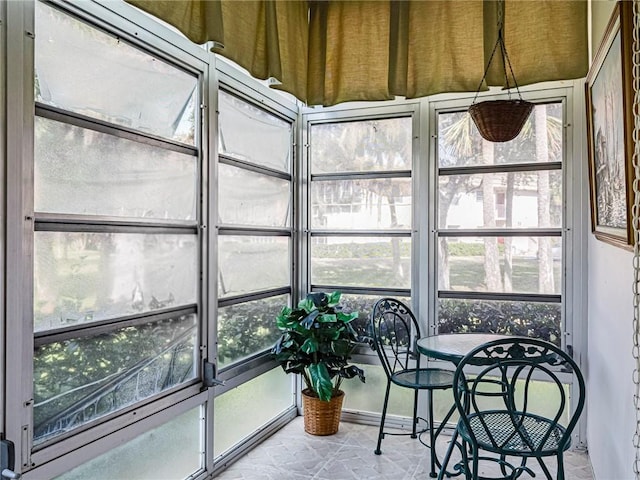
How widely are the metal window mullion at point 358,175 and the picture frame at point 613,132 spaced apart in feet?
4.20

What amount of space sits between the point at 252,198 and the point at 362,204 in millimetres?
905

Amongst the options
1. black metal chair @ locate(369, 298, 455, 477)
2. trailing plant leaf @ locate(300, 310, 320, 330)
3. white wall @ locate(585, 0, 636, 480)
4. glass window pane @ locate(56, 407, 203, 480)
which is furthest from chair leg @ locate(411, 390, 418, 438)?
glass window pane @ locate(56, 407, 203, 480)

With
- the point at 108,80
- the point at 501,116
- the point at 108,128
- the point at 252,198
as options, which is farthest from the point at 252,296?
the point at 501,116

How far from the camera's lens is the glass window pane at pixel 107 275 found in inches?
72.9

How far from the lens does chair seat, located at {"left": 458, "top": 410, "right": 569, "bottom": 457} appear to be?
210 centimetres

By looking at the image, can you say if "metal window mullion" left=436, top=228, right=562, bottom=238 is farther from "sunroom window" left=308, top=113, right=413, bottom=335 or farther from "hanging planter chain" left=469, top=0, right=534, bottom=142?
"hanging planter chain" left=469, top=0, right=534, bottom=142

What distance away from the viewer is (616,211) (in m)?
1.99

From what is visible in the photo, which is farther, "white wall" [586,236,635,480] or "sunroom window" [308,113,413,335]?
"sunroom window" [308,113,413,335]

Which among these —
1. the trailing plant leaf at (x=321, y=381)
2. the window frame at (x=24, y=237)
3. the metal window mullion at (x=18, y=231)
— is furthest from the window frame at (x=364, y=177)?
the metal window mullion at (x=18, y=231)

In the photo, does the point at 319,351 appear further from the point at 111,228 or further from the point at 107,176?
the point at 107,176

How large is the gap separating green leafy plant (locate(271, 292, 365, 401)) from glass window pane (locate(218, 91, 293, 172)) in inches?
41.3

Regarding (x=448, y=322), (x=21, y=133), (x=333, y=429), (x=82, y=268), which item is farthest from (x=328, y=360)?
(x=21, y=133)

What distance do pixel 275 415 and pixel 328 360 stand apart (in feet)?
2.15

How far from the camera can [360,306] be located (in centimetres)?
377
